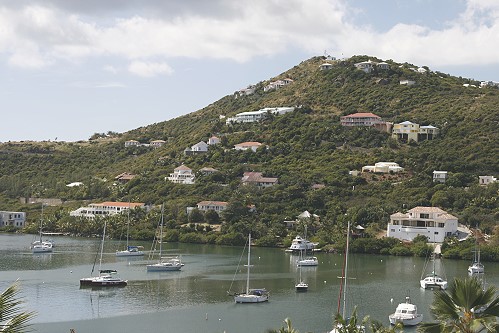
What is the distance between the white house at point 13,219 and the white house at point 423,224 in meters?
60.6

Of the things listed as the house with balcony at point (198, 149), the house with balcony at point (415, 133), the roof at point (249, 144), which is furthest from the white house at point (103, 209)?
the house with balcony at point (415, 133)

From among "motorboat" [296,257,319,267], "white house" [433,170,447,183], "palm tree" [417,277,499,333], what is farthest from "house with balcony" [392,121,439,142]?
"palm tree" [417,277,499,333]

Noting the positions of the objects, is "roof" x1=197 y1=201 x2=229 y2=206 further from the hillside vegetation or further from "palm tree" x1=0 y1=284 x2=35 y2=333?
"palm tree" x1=0 y1=284 x2=35 y2=333

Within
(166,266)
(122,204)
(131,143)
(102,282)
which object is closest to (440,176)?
(122,204)

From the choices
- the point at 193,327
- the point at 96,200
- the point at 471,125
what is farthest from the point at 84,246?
→ the point at 471,125

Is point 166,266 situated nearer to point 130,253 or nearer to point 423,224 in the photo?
point 130,253

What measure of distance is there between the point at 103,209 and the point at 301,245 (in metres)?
41.2

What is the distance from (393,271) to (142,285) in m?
26.0

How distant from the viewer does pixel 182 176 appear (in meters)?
124

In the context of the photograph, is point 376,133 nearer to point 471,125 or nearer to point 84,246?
point 471,125

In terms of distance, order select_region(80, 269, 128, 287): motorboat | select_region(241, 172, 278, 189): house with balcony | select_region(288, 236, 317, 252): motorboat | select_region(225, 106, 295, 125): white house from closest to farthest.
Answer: select_region(80, 269, 128, 287): motorboat
select_region(288, 236, 317, 252): motorboat
select_region(241, 172, 278, 189): house with balcony
select_region(225, 106, 295, 125): white house

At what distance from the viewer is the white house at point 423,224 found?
8875 centimetres

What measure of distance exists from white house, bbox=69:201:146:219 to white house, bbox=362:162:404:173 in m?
37.7

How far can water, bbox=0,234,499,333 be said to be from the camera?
45.5m
